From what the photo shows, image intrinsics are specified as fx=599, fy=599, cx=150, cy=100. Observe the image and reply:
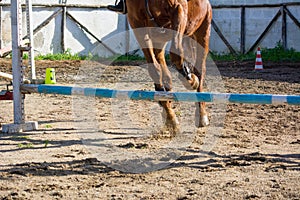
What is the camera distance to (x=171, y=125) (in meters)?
7.06

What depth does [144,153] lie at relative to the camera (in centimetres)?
604

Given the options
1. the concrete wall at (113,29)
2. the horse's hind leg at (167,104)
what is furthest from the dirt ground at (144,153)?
the concrete wall at (113,29)

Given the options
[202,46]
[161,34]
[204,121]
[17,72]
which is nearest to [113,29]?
[202,46]

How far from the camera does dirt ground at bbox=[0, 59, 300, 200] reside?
4.69 metres

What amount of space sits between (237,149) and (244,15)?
14900 millimetres

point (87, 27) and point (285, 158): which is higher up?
point (87, 27)

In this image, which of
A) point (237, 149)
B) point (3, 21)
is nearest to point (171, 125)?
point (237, 149)

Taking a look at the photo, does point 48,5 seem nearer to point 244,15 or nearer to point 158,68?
point 244,15

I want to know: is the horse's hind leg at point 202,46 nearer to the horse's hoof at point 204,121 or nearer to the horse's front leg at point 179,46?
the horse's hoof at point 204,121

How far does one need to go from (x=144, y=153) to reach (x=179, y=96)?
0.73 meters

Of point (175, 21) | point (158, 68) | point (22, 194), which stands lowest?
point (22, 194)

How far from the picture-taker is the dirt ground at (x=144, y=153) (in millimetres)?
4691

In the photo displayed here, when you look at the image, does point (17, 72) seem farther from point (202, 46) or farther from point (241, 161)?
point (241, 161)

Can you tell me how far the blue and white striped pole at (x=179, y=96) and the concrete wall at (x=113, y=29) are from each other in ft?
43.0
